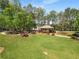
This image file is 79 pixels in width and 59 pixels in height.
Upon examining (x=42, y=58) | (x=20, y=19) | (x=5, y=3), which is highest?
(x=5, y=3)

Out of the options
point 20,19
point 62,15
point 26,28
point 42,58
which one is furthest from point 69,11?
point 42,58

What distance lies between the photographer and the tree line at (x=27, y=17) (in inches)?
Answer: 2426

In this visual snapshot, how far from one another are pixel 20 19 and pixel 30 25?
8.60 m

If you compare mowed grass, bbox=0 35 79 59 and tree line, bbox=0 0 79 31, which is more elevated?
tree line, bbox=0 0 79 31

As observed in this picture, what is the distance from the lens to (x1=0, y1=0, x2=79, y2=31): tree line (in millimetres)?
61625

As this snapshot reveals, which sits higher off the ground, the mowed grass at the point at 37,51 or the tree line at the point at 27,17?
the tree line at the point at 27,17

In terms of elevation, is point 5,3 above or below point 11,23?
above

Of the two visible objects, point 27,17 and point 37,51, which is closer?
point 37,51

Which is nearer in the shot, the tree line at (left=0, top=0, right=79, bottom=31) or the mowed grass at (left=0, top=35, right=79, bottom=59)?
the mowed grass at (left=0, top=35, right=79, bottom=59)

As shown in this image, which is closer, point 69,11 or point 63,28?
point 63,28

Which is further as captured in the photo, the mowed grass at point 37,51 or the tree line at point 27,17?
the tree line at point 27,17

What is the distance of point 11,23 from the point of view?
62.1 metres

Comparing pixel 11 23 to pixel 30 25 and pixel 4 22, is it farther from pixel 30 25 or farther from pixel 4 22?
pixel 30 25

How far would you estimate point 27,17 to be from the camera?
217ft
